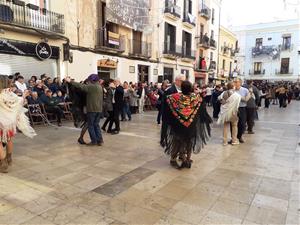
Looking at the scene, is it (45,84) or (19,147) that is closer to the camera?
(19,147)

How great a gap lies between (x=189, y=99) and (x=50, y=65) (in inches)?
368

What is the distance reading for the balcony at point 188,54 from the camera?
23.1 metres

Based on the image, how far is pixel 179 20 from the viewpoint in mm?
21953

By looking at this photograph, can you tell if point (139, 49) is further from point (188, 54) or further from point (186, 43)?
point (186, 43)

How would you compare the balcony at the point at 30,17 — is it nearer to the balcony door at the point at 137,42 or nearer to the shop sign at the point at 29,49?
the shop sign at the point at 29,49

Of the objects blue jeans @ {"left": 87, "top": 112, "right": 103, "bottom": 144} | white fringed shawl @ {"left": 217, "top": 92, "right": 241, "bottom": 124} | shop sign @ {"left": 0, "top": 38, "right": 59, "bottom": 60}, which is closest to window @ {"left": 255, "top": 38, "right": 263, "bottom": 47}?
shop sign @ {"left": 0, "top": 38, "right": 59, "bottom": 60}

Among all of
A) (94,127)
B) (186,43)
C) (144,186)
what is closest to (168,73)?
(186,43)

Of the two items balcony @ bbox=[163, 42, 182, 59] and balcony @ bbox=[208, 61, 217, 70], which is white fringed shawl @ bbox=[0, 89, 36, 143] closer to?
balcony @ bbox=[163, 42, 182, 59]

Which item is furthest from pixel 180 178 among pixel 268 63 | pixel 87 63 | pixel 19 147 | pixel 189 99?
pixel 268 63

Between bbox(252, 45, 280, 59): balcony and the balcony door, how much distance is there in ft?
87.9

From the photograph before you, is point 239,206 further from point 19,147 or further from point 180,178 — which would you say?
point 19,147

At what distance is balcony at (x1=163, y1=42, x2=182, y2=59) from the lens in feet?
66.8

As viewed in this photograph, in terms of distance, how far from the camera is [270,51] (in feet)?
124

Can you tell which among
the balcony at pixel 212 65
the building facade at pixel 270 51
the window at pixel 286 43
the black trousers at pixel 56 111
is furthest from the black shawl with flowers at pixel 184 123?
the window at pixel 286 43
